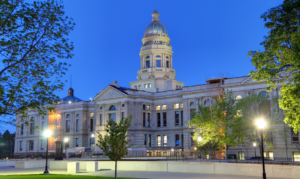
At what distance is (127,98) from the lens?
81.6 meters

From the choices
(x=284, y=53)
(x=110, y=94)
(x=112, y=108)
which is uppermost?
(x=110, y=94)

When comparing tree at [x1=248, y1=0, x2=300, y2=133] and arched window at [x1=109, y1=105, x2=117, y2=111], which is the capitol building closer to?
arched window at [x1=109, y1=105, x2=117, y2=111]

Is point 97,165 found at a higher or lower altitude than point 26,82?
lower

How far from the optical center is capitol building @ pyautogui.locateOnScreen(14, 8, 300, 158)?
68000 mm

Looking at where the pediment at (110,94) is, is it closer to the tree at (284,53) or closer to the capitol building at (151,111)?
the capitol building at (151,111)

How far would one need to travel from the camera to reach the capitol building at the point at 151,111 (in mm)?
68000

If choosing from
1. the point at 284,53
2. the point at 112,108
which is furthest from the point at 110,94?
the point at 284,53

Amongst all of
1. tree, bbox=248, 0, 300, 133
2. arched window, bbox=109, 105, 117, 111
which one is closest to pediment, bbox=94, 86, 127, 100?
arched window, bbox=109, 105, 117, 111

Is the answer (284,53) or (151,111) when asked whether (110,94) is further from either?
(284,53)

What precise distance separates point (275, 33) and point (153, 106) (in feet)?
203

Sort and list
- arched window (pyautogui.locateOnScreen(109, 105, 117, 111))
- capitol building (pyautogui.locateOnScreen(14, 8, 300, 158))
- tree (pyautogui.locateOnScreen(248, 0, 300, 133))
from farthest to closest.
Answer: arched window (pyautogui.locateOnScreen(109, 105, 117, 111)) → capitol building (pyautogui.locateOnScreen(14, 8, 300, 158)) → tree (pyautogui.locateOnScreen(248, 0, 300, 133))

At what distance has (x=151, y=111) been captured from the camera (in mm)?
86438

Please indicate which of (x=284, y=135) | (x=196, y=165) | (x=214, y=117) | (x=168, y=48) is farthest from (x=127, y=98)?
(x=196, y=165)

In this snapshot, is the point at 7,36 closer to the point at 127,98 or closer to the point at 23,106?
the point at 23,106
